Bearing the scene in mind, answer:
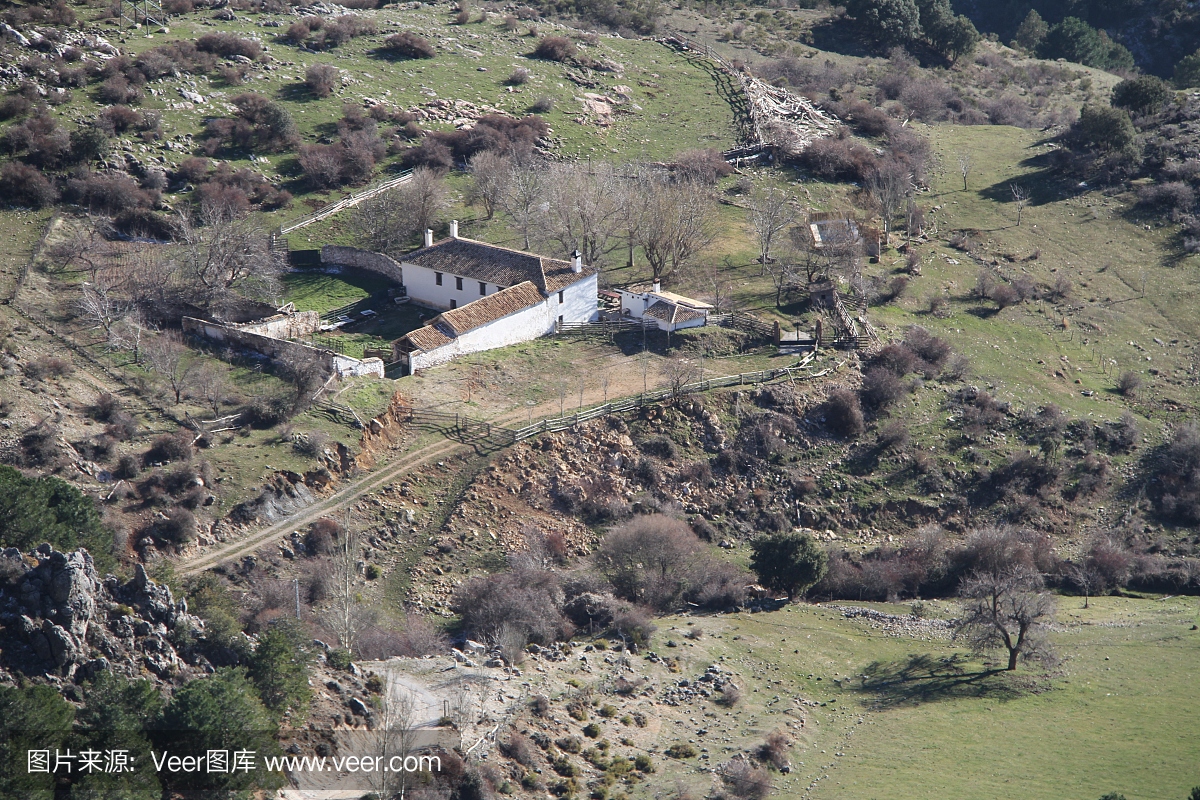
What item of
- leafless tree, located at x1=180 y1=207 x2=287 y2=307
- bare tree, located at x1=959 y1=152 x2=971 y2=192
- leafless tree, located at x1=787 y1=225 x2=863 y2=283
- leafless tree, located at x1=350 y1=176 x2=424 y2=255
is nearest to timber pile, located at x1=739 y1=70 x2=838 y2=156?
bare tree, located at x1=959 y1=152 x2=971 y2=192

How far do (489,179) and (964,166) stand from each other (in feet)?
127

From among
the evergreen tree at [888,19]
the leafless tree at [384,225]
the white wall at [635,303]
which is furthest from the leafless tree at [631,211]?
the evergreen tree at [888,19]

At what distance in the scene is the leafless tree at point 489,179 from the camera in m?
79.5

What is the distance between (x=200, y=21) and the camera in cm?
9588

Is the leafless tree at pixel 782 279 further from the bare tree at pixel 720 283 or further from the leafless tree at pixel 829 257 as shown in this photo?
the bare tree at pixel 720 283

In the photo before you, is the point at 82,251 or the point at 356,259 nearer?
the point at 82,251

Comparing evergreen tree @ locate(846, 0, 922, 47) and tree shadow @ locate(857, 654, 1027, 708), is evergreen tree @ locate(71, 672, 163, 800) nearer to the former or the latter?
tree shadow @ locate(857, 654, 1027, 708)

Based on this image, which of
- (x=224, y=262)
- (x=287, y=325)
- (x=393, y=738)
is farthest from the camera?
(x=224, y=262)

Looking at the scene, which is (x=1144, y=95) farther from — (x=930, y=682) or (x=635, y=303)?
(x=930, y=682)

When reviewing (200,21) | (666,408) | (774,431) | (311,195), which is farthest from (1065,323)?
(200,21)

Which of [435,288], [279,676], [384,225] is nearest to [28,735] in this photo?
[279,676]

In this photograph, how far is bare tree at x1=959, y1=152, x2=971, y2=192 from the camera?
9262 cm

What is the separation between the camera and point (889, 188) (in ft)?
274

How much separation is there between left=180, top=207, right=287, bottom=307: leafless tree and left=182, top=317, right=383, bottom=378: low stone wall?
87.5 inches
